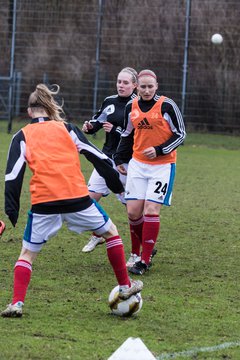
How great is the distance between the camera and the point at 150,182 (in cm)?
757

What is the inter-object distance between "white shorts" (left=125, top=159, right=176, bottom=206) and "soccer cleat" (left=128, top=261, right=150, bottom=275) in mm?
583

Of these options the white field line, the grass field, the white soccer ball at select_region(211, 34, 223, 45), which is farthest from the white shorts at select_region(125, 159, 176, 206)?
the white soccer ball at select_region(211, 34, 223, 45)

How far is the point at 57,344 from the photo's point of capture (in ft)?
16.8

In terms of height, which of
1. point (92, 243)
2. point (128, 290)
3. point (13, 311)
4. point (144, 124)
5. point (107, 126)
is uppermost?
point (144, 124)

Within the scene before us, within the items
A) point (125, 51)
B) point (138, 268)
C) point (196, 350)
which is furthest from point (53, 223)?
point (125, 51)

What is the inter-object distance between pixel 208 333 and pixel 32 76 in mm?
22164

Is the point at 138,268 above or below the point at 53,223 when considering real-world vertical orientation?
below

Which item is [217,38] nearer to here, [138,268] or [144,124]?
[144,124]

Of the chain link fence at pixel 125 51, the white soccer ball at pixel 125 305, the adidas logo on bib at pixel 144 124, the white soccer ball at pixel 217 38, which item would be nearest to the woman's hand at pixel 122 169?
the adidas logo on bib at pixel 144 124

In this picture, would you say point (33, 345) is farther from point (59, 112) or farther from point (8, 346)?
point (59, 112)

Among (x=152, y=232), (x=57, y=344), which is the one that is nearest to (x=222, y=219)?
(x=152, y=232)

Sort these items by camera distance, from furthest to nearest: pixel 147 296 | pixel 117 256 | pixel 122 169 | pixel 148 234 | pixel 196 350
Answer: pixel 122 169 < pixel 148 234 < pixel 147 296 < pixel 117 256 < pixel 196 350

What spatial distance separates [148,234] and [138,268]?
319 millimetres

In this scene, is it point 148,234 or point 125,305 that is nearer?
point 125,305
